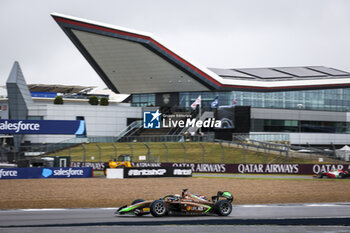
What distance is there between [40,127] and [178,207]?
21094 millimetres

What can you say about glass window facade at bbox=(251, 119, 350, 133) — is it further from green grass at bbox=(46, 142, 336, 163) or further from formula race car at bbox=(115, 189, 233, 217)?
formula race car at bbox=(115, 189, 233, 217)

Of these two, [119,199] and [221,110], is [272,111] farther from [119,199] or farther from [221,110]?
[119,199]

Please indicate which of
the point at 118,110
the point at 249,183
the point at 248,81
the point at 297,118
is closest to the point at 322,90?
the point at 297,118

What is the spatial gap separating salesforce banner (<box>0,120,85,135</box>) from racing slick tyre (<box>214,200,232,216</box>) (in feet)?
67.7

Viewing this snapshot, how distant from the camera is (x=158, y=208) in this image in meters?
17.4

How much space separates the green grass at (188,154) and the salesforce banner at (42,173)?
1306 centimetres

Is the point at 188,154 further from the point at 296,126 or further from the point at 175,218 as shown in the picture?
the point at 175,218

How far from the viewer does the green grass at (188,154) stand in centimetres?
5259

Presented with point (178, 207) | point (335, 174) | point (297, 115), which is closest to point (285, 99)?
point (297, 115)

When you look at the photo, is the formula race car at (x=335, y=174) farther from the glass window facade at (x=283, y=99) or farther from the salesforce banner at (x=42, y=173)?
the glass window facade at (x=283, y=99)

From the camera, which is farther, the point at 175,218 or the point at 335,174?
the point at 335,174

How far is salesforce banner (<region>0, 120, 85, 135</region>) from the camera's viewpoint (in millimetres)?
35500

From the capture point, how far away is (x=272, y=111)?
79.1m

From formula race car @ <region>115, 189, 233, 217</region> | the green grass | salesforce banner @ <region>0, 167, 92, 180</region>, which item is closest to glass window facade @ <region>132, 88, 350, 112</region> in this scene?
the green grass
